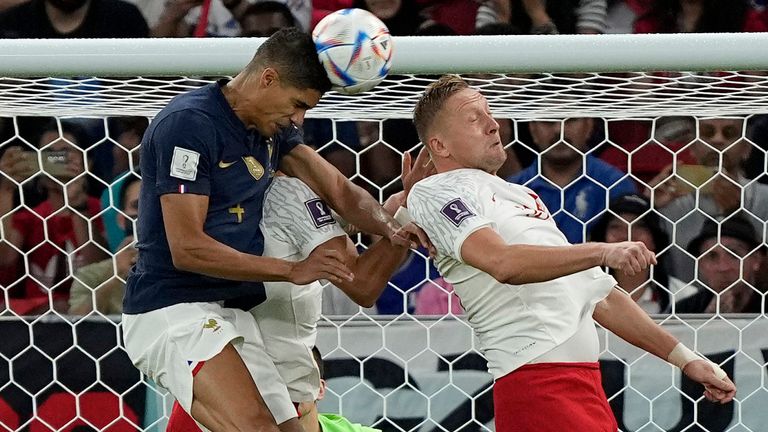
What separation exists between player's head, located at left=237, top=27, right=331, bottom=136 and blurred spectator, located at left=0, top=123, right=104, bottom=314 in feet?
3.49

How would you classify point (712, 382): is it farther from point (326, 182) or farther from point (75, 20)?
point (75, 20)

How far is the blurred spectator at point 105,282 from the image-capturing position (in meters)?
3.43

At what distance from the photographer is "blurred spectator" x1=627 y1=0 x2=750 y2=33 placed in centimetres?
454

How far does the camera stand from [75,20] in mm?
4605

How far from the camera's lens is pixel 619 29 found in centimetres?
459

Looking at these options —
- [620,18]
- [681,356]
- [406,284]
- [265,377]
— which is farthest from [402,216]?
[620,18]

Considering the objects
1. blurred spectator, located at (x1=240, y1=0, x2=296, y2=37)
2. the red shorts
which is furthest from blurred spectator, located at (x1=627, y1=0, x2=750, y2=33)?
the red shorts

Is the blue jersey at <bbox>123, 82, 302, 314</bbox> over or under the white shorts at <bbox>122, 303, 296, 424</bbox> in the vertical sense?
over

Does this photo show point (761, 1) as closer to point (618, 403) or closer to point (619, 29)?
point (619, 29)

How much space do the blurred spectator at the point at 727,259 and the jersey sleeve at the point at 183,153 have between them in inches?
65.8

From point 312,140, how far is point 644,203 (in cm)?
107

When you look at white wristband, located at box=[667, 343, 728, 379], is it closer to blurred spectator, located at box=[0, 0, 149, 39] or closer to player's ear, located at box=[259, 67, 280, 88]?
player's ear, located at box=[259, 67, 280, 88]

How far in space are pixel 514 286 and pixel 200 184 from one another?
2.22 ft

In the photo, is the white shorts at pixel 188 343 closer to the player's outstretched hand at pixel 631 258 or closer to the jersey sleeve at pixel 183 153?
the jersey sleeve at pixel 183 153
